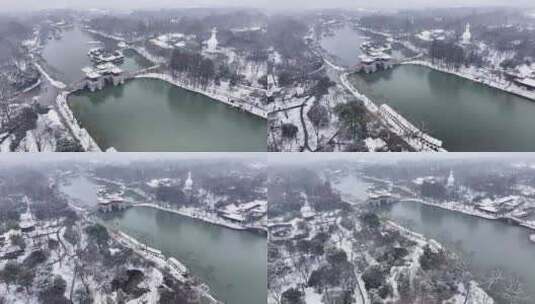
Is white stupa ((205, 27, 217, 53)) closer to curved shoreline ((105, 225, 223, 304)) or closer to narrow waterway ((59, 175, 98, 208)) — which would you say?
narrow waterway ((59, 175, 98, 208))

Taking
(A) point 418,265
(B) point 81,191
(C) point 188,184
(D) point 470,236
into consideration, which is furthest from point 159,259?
(D) point 470,236

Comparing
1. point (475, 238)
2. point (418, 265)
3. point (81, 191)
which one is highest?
point (81, 191)

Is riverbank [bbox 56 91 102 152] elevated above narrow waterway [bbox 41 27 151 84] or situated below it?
below

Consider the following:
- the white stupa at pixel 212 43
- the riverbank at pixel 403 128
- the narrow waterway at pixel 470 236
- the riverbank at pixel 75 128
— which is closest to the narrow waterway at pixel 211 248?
the riverbank at pixel 75 128

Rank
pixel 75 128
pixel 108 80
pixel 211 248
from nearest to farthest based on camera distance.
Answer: pixel 75 128 → pixel 108 80 → pixel 211 248

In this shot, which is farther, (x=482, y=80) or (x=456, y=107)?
(x=482, y=80)

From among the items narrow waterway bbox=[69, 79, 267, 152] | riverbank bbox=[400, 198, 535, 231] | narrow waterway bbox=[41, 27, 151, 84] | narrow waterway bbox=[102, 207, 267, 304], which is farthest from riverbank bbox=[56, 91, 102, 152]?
riverbank bbox=[400, 198, 535, 231]

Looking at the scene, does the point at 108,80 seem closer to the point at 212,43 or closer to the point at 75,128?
the point at 75,128
